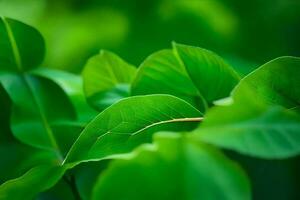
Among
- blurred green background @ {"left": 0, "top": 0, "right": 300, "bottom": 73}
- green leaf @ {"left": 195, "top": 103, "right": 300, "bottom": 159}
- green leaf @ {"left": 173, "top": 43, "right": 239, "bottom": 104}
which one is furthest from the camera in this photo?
blurred green background @ {"left": 0, "top": 0, "right": 300, "bottom": 73}

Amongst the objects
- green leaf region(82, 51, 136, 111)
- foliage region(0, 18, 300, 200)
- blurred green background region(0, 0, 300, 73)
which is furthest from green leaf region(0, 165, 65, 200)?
blurred green background region(0, 0, 300, 73)

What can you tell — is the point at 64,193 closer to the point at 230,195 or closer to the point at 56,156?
the point at 56,156

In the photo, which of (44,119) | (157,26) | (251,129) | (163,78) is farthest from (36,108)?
(157,26)

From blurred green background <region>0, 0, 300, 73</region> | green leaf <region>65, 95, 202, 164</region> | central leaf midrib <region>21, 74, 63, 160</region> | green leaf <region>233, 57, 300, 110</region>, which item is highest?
green leaf <region>233, 57, 300, 110</region>

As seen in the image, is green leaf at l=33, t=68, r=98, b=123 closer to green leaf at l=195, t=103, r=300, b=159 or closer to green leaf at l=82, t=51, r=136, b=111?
green leaf at l=82, t=51, r=136, b=111

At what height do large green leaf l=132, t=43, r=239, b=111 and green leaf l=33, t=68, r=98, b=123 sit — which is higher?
large green leaf l=132, t=43, r=239, b=111

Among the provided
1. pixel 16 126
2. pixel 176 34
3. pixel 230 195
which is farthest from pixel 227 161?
pixel 176 34

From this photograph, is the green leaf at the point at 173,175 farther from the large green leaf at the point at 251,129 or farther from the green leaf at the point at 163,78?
the green leaf at the point at 163,78
